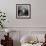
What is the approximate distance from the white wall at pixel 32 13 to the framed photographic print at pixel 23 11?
0.09 meters

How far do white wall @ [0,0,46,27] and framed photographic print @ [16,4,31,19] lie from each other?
89mm

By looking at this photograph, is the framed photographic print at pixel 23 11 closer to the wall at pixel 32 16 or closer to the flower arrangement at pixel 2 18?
the wall at pixel 32 16

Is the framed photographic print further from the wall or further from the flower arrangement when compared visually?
the flower arrangement

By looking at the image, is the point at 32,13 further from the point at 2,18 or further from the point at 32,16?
the point at 2,18

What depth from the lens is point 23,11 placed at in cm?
414

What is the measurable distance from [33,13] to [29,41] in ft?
2.82

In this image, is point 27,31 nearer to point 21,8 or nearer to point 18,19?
point 18,19

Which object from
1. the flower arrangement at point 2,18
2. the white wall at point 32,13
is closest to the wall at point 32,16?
the white wall at point 32,13

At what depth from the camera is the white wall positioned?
411 cm

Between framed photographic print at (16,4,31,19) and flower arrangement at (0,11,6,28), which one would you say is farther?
framed photographic print at (16,4,31,19)

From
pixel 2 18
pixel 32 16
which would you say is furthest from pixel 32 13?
pixel 2 18

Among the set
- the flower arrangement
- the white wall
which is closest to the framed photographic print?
the white wall

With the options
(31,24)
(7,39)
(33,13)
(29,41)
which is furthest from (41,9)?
(7,39)

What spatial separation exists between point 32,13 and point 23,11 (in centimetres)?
27
